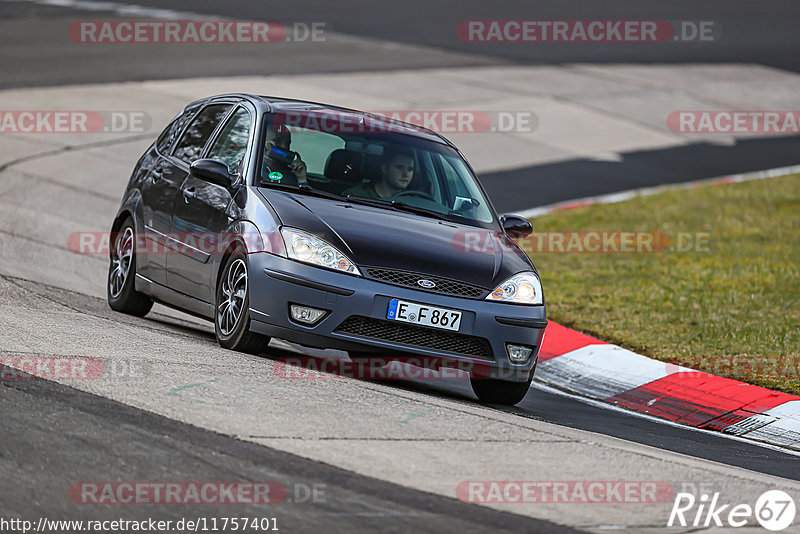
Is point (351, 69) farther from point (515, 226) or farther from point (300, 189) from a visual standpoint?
point (300, 189)

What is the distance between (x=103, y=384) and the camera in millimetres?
6586

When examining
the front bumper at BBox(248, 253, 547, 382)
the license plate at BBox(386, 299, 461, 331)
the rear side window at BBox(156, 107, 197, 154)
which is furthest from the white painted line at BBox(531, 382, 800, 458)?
the rear side window at BBox(156, 107, 197, 154)

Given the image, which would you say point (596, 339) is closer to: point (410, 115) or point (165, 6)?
point (410, 115)

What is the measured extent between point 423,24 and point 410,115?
11.2m

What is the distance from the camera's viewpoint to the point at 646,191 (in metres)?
17.8

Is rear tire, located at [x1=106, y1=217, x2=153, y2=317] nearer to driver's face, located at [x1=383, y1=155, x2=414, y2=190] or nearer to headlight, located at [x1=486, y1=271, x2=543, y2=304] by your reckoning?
driver's face, located at [x1=383, y1=155, x2=414, y2=190]

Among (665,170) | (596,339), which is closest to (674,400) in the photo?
(596,339)

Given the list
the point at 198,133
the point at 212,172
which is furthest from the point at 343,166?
the point at 198,133

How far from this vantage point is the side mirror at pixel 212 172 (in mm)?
8266

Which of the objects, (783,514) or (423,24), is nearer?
(783,514)

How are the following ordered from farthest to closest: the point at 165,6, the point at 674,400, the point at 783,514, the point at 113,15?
the point at 165,6 → the point at 113,15 → the point at 674,400 → the point at 783,514

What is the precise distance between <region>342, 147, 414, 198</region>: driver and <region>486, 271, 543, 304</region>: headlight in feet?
3.70

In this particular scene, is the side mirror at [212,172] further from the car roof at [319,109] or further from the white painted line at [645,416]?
the white painted line at [645,416]

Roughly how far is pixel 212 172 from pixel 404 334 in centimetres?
173
